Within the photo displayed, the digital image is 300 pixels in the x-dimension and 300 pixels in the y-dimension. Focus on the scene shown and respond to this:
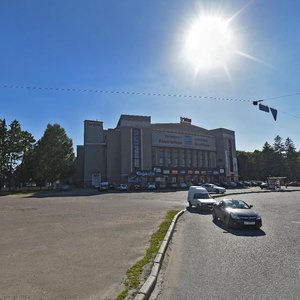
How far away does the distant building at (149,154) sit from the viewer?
253ft

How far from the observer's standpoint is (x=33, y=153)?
2726 inches

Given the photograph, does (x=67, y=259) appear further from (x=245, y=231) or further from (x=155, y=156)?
(x=155, y=156)

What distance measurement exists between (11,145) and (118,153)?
1093 inches

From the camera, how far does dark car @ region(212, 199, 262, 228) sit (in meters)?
13.6

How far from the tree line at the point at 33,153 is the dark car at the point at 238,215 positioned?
5170 centimetres

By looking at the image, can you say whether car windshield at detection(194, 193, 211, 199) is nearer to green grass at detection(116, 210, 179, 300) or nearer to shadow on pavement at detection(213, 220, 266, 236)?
shadow on pavement at detection(213, 220, 266, 236)

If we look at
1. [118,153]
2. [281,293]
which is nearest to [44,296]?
[281,293]

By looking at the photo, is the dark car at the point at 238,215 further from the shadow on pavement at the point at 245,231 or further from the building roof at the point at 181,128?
the building roof at the point at 181,128

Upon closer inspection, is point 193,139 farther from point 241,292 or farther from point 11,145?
point 241,292

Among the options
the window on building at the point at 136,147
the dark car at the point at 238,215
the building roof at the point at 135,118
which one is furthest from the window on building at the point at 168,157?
the dark car at the point at 238,215

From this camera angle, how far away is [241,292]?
5.75 meters

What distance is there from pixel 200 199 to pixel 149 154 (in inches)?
2183

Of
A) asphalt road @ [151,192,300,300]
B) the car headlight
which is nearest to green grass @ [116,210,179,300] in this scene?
asphalt road @ [151,192,300,300]

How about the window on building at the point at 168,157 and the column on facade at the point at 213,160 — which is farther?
the column on facade at the point at 213,160
